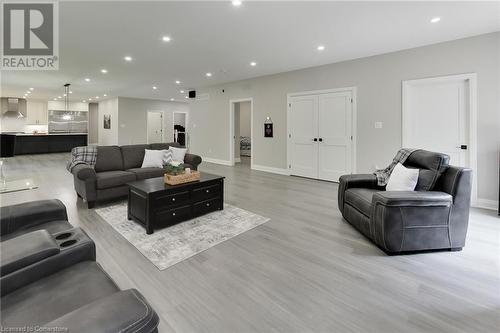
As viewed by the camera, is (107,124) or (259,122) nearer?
(259,122)

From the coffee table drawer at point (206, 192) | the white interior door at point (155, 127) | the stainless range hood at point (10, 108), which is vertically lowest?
the coffee table drawer at point (206, 192)

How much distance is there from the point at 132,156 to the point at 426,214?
4.76m

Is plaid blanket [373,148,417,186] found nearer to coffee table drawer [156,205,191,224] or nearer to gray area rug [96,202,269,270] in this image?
gray area rug [96,202,269,270]

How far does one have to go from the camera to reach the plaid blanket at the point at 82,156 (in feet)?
14.3

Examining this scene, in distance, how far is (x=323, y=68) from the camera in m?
6.05

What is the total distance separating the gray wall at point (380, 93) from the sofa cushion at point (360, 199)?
2.46 meters

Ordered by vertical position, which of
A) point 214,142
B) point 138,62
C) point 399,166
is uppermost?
point 138,62

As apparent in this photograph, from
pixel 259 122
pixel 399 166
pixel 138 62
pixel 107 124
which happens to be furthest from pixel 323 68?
pixel 107 124

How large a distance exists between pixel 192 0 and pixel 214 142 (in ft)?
20.0

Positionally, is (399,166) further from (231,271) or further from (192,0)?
(192,0)

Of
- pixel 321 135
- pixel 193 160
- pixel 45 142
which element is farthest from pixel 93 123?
pixel 321 135

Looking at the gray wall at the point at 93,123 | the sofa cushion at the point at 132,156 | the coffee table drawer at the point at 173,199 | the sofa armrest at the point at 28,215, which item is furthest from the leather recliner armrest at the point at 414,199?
the gray wall at the point at 93,123

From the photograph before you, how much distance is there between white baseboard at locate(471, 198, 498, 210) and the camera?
4118mm

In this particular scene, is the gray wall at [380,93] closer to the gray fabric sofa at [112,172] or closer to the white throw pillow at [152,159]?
the gray fabric sofa at [112,172]
